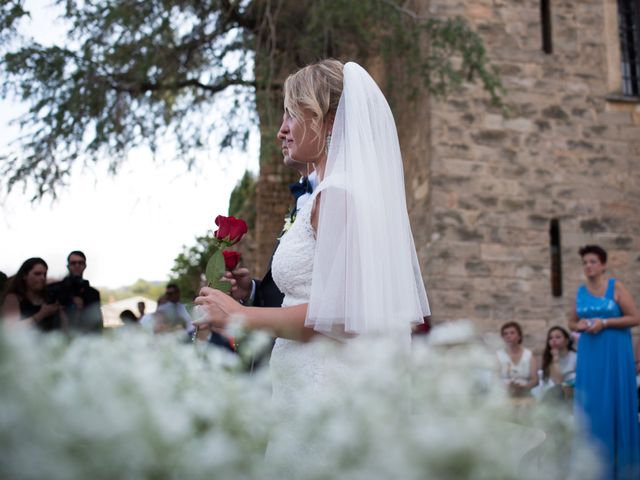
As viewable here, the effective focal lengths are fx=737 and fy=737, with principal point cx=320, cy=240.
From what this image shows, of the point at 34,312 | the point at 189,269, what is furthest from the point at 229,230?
the point at 189,269

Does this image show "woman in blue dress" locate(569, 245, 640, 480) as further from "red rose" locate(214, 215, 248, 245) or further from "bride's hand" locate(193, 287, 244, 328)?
"bride's hand" locate(193, 287, 244, 328)

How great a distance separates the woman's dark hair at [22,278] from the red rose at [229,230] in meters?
3.51

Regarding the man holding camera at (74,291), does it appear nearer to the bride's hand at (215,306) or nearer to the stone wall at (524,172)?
the bride's hand at (215,306)

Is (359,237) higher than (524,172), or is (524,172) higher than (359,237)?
(524,172)

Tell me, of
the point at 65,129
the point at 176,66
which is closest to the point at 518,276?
the point at 176,66

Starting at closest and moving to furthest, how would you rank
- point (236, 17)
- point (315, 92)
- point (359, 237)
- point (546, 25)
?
point (359, 237) < point (315, 92) < point (236, 17) < point (546, 25)

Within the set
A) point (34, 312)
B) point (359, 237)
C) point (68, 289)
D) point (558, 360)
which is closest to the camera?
point (359, 237)

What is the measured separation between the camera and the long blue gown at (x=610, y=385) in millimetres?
5387

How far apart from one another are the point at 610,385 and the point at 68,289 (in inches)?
169

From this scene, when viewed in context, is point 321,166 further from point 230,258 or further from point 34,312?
point 34,312

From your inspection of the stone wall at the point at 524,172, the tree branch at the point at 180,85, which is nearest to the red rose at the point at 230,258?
the stone wall at the point at 524,172

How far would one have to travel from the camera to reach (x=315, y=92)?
2281 mm

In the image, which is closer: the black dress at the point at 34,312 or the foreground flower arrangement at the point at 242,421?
the foreground flower arrangement at the point at 242,421

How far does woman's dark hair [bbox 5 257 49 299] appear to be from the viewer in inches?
209
